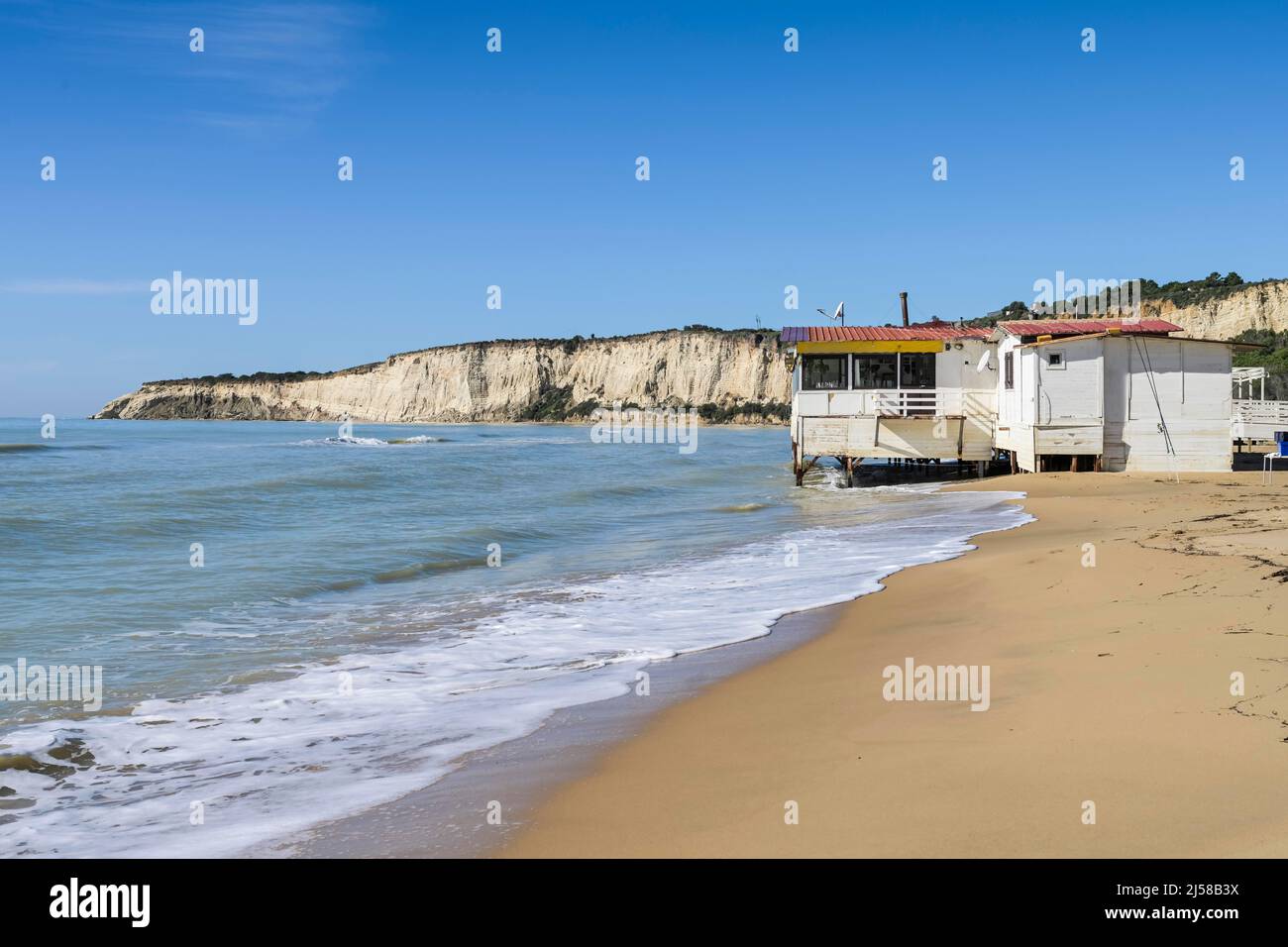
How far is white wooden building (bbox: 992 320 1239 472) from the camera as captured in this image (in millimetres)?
23453

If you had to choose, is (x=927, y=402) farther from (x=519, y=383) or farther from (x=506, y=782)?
(x=519, y=383)

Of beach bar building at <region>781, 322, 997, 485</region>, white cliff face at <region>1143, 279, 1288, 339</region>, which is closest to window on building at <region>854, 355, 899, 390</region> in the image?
beach bar building at <region>781, 322, 997, 485</region>

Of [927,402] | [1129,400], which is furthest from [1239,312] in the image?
[1129,400]

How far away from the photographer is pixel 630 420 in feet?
373

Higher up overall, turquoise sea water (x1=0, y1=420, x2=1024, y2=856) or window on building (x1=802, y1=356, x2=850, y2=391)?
window on building (x1=802, y1=356, x2=850, y2=391)

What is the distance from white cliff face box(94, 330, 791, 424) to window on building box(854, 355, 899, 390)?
267ft

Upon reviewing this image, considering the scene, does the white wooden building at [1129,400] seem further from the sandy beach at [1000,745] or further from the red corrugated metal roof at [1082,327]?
the sandy beach at [1000,745]

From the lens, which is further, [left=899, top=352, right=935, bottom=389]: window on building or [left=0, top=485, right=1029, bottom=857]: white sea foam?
[left=899, top=352, right=935, bottom=389]: window on building

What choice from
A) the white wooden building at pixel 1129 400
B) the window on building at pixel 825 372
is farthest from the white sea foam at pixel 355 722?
the window on building at pixel 825 372

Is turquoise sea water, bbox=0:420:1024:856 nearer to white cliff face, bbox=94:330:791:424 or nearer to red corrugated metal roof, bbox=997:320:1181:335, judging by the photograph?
red corrugated metal roof, bbox=997:320:1181:335

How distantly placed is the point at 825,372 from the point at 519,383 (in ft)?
328
